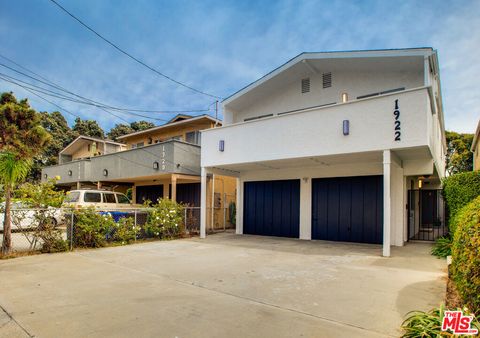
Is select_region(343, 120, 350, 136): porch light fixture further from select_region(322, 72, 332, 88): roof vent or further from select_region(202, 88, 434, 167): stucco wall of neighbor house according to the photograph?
select_region(322, 72, 332, 88): roof vent

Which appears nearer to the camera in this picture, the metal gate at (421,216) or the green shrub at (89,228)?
the green shrub at (89,228)

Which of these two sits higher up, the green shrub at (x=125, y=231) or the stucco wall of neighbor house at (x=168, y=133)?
the stucco wall of neighbor house at (x=168, y=133)

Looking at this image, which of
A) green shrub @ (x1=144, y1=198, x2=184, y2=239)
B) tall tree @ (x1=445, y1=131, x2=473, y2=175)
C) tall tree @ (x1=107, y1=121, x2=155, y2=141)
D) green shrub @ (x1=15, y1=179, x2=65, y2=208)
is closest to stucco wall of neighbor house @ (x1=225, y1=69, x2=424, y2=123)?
green shrub @ (x1=144, y1=198, x2=184, y2=239)

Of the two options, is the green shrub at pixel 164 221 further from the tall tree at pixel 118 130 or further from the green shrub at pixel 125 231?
the tall tree at pixel 118 130

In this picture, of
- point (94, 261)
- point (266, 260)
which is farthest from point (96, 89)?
point (266, 260)

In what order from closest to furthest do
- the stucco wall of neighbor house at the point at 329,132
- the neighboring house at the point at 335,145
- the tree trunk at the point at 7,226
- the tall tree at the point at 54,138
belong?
the stucco wall of neighbor house at the point at 329,132, the tree trunk at the point at 7,226, the neighboring house at the point at 335,145, the tall tree at the point at 54,138

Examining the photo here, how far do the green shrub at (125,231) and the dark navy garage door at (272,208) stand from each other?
5328 millimetres

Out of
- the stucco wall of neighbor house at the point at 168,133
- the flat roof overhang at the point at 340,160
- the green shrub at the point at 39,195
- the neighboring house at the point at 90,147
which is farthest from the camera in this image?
the neighboring house at the point at 90,147

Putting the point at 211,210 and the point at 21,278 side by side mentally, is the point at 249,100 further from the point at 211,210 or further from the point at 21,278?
the point at 21,278

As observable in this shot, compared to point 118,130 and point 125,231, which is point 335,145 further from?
point 118,130

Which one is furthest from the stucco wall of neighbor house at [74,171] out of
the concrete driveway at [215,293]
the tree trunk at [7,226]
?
the concrete driveway at [215,293]

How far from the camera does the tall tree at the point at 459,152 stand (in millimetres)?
32781

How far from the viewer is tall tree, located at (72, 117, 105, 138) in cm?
4047

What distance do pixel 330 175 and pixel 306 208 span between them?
5.64 feet
